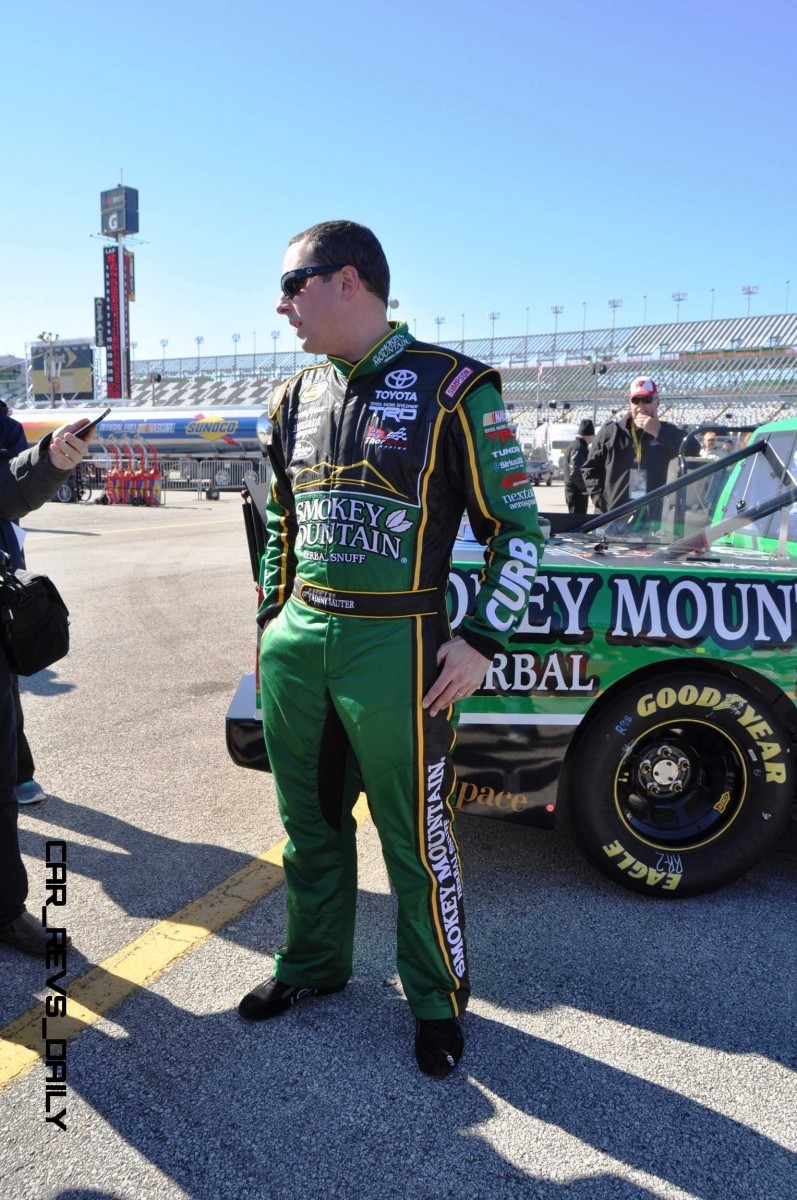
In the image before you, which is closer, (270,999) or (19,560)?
(270,999)

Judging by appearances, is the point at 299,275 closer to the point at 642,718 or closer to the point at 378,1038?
the point at 642,718

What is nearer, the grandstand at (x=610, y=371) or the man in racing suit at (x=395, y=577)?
the man in racing suit at (x=395, y=577)

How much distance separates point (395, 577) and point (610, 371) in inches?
2927

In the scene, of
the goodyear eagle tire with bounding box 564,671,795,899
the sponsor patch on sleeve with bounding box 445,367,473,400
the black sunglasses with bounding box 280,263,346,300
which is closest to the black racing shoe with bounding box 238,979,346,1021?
the goodyear eagle tire with bounding box 564,671,795,899

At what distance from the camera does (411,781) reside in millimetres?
2262

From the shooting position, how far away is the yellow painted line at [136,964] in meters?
2.36

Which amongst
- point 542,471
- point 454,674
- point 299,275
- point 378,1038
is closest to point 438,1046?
point 378,1038

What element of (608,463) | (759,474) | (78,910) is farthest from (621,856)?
(608,463)

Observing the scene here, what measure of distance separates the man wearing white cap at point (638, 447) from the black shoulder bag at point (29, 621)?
462cm

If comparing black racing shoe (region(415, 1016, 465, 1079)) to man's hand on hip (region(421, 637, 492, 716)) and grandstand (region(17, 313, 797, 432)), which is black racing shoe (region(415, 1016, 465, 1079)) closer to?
man's hand on hip (region(421, 637, 492, 716))

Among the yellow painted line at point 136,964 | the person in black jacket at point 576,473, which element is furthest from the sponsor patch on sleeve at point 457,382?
the person in black jacket at point 576,473

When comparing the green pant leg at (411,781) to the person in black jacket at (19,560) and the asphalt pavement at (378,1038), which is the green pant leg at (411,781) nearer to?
the asphalt pavement at (378,1038)

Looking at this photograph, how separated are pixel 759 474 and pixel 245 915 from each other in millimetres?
2897

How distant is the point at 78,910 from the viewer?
3.04 metres
